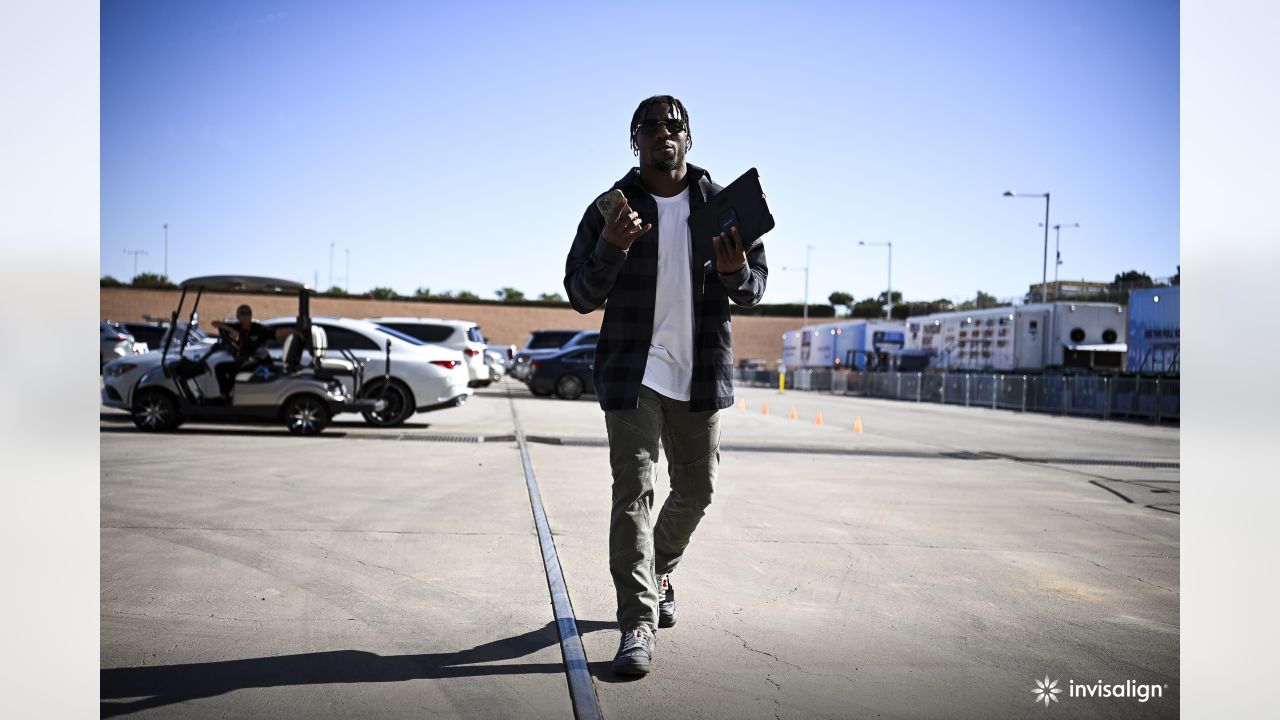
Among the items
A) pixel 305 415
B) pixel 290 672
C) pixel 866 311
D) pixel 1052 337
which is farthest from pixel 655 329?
pixel 866 311

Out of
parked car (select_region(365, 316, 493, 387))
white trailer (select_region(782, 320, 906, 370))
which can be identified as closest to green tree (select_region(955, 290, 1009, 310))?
white trailer (select_region(782, 320, 906, 370))

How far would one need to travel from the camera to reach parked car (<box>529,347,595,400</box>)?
27750mm

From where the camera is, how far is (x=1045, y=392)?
3058 centimetres

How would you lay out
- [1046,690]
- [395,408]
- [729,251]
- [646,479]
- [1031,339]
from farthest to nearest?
[1031,339]
[395,408]
[646,479]
[729,251]
[1046,690]

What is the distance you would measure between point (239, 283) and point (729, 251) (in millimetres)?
11451

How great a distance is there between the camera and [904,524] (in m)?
7.69

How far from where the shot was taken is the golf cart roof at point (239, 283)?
13766 millimetres

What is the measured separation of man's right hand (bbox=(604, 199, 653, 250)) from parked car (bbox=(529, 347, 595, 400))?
23727mm

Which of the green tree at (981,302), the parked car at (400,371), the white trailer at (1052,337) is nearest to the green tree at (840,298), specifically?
the green tree at (981,302)

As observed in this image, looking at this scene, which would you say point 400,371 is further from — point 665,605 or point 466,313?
point 466,313

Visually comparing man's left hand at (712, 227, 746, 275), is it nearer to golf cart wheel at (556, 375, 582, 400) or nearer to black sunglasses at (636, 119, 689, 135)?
black sunglasses at (636, 119, 689, 135)
